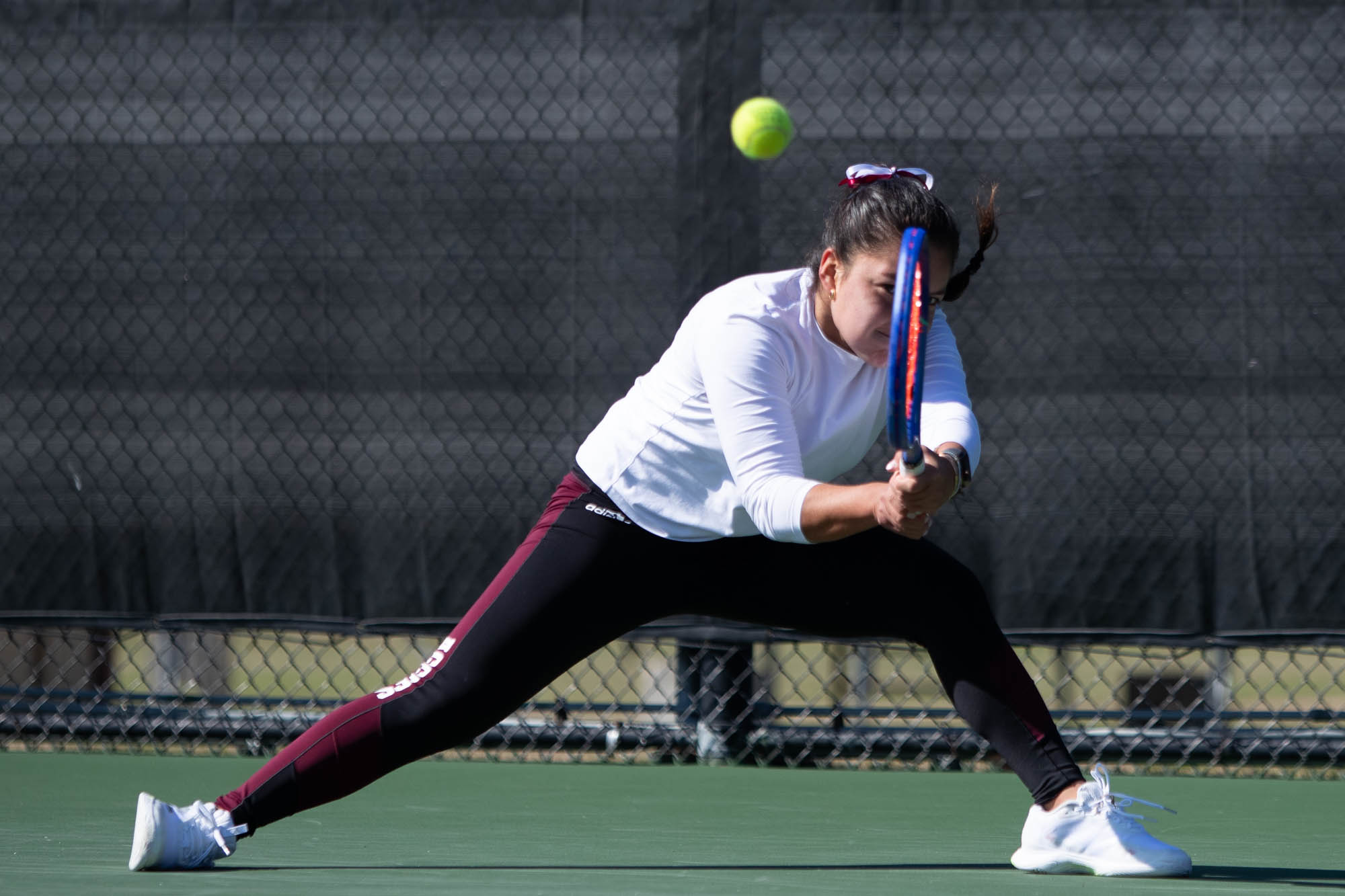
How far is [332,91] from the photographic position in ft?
12.4

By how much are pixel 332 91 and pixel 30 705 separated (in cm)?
167

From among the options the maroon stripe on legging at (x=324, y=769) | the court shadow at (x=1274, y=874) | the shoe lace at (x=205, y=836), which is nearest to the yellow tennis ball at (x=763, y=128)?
the maroon stripe on legging at (x=324, y=769)

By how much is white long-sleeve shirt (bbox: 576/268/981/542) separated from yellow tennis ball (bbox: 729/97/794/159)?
1340 mm

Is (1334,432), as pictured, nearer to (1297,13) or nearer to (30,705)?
→ (1297,13)

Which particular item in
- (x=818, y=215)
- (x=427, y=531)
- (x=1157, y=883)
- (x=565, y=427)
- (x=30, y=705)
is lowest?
(x=1157, y=883)

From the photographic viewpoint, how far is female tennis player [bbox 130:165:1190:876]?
2.13m

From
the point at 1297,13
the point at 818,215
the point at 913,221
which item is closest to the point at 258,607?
the point at 818,215

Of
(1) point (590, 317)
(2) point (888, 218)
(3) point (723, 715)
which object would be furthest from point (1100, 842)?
(1) point (590, 317)

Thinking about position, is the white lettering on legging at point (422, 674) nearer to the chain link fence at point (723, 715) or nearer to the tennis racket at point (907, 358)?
the tennis racket at point (907, 358)

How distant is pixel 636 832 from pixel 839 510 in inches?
39.9

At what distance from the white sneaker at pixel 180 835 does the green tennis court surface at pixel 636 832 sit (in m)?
0.03

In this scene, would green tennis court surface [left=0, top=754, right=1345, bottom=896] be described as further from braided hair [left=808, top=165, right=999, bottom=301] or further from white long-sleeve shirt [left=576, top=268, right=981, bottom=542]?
braided hair [left=808, top=165, right=999, bottom=301]

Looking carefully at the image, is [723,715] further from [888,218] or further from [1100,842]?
[888,218]

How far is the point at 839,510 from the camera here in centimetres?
197
